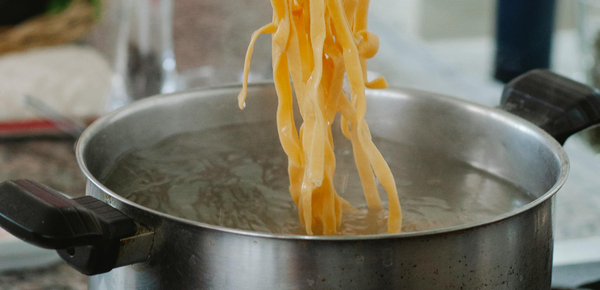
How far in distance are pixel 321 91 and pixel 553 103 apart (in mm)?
232

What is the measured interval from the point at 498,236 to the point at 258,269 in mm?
139

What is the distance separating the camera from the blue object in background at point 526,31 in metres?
1.27

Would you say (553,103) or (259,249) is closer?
(259,249)

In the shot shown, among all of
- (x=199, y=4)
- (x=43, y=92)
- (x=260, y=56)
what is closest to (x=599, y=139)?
(x=260, y=56)

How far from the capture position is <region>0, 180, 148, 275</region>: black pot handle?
1.15ft

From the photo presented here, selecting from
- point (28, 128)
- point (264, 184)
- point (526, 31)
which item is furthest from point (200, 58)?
point (264, 184)

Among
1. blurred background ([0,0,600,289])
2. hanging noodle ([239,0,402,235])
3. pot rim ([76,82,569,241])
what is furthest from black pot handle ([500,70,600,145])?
blurred background ([0,0,600,289])

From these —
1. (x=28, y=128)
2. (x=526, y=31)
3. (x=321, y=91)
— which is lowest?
(x=28, y=128)

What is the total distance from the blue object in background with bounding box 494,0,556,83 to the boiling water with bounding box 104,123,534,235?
0.77m

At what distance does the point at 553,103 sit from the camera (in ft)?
1.88

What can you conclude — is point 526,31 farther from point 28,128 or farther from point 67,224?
point 67,224

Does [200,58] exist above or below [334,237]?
below

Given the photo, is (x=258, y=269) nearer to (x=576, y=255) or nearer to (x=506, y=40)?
(x=576, y=255)

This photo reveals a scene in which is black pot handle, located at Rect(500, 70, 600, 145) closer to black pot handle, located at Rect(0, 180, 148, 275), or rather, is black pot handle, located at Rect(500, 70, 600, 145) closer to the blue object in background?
black pot handle, located at Rect(0, 180, 148, 275)
